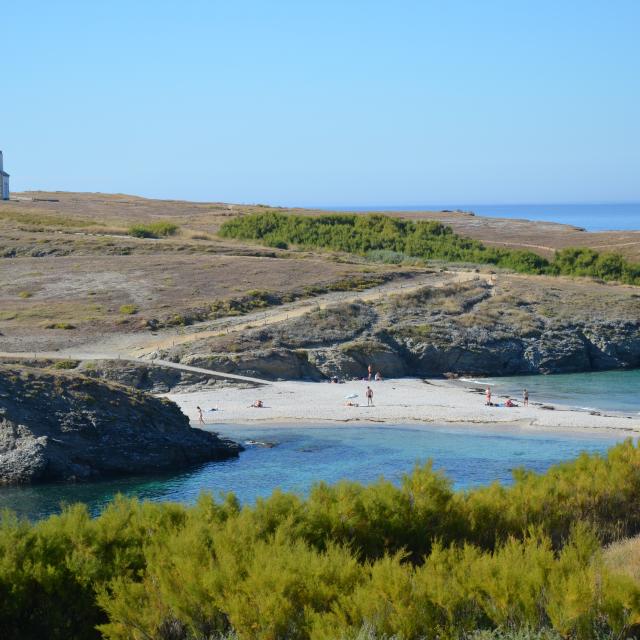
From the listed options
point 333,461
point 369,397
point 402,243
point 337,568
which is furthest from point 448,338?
point 337,568

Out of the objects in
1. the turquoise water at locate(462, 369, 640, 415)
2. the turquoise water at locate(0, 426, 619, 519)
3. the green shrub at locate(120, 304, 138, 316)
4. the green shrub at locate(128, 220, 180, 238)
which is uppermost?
the green shrub at locate(128, 220, 180, 238)

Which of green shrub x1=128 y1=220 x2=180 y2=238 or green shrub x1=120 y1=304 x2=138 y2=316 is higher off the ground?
green shrub x1=128 y1=220 x2=180 y2=238

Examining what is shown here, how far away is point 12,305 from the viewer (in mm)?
69375

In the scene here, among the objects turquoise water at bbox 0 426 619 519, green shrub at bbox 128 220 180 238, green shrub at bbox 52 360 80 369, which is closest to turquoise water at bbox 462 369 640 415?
turquoise water at bbox 0 426 619 519

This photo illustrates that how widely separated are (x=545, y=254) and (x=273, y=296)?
40880mm

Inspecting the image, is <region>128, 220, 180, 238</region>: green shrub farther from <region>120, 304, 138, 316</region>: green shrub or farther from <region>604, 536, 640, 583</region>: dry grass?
<region>604, 536, 640, 583</region>: dry grass

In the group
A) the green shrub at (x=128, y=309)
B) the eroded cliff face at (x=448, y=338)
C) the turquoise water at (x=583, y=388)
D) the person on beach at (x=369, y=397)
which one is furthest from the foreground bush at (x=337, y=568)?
the green shrub at (x=128, y=309)

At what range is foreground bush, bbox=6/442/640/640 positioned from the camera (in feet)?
44.8

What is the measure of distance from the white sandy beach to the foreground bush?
23.1m

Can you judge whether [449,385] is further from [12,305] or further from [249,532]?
[249,532]

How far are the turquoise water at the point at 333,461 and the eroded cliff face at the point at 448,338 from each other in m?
13.6

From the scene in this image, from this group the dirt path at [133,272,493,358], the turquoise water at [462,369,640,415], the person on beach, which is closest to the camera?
the person on beach

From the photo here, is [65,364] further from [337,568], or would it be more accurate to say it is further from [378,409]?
[337,568]

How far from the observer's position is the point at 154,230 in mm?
99500
